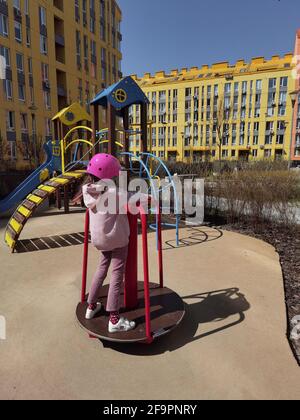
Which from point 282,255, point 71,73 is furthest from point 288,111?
point 282,255

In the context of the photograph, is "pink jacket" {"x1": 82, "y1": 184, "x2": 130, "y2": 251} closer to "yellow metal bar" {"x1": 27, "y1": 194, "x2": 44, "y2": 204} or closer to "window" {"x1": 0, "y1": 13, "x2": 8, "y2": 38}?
"yellow metal bar" {"x1": 27, "y1": 194, "x2": 44, "y2": 204}

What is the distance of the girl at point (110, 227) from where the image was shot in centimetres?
239

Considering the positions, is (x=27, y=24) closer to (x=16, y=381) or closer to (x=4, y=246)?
(x=4, y=246)

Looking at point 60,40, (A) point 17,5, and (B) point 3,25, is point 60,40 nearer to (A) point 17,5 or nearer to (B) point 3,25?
(A) point 17,5

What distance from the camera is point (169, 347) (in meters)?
2.49

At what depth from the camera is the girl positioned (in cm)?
239

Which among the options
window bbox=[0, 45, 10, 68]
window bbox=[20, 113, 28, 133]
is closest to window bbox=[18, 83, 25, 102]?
window bbox=[20, 113, 28, 133]

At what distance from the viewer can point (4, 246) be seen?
539 centimetres

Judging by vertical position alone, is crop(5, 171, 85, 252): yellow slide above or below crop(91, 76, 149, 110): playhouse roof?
below

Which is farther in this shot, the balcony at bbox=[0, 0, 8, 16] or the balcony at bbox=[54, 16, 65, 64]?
the balcony at bbox=[54, 16, 65, 64]

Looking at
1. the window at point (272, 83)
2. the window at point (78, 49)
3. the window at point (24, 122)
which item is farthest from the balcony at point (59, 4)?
the window at point (272, 83)

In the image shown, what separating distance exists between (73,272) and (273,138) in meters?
49.7

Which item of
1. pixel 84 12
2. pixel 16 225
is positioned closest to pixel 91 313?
pixel 16 225

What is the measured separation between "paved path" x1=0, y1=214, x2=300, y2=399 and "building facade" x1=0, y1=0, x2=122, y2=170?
54.7ft
